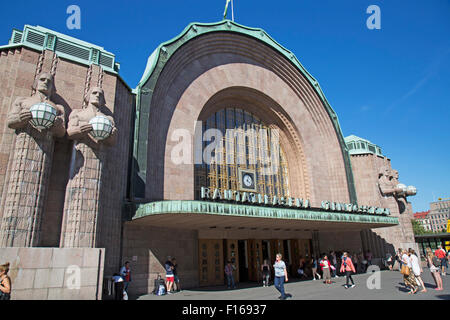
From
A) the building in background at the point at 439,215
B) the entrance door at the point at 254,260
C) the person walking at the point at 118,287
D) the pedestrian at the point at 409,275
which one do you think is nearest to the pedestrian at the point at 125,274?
the person walking at the point at 118,287

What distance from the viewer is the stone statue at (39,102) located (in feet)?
36.4

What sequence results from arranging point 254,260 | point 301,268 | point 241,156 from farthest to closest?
point 241,156, point 301,268, point 254,260

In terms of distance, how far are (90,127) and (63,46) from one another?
4671mm

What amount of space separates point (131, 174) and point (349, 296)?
11493mm

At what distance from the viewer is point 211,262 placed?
18172 mm

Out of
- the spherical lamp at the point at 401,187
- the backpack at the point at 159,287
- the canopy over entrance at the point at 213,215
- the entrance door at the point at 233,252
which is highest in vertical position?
the spherical lamp at the point at 401,187

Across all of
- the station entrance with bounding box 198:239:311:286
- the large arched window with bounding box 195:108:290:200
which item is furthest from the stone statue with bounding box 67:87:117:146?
the station entrance with bounding box 198:239:311:286

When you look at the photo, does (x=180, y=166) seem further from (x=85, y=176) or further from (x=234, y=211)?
(x=85, y=176)

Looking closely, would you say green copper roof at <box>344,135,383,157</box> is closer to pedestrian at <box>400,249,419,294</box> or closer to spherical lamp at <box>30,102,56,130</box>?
pedestrian at <box>400,249,419,294</box>

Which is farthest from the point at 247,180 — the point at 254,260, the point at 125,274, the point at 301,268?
the point at 125,274

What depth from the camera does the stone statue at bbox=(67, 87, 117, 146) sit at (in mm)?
12219

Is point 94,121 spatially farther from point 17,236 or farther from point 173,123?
point 173,123

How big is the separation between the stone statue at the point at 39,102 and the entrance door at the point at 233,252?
1177 cm

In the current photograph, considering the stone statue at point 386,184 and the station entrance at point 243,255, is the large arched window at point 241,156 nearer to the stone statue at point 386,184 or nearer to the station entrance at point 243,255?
the station entrance at point 243,255
